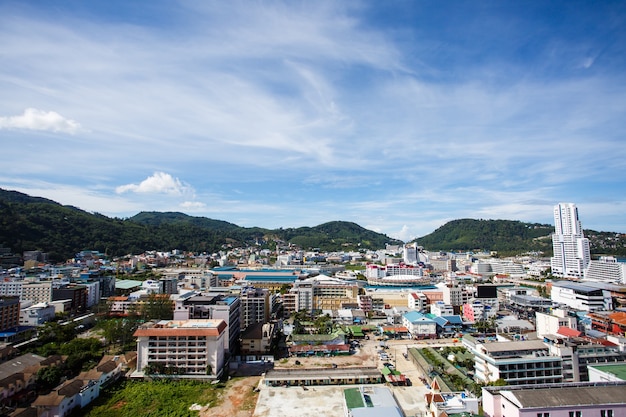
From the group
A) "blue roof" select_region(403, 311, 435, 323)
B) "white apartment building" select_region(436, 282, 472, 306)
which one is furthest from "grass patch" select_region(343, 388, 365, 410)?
"white apartment building" select_region(436, 282, 472, 306)

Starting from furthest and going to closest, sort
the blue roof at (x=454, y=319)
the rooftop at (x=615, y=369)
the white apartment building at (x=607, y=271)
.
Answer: the white apartment building at (x=607, y=271)
the blue roof at (x=454, y=319)
the rooftop at (x=615, y=369)

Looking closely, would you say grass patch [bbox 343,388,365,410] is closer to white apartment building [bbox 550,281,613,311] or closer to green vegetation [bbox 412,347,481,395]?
green vegetation [bbox 412,347,481,395]

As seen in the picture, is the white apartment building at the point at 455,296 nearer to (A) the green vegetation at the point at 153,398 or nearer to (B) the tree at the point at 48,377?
(A) the green vegetation at the point at 153,398

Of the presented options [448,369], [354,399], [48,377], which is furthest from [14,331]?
[448,369]

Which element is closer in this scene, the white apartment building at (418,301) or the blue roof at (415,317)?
the blue roof at (415,317)

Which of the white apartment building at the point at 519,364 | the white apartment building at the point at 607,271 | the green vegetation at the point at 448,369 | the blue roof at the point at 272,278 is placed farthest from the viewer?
the white apartment building at the point at 607,271

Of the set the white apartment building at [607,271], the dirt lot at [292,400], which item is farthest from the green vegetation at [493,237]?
the dirt lot at [292,400]
